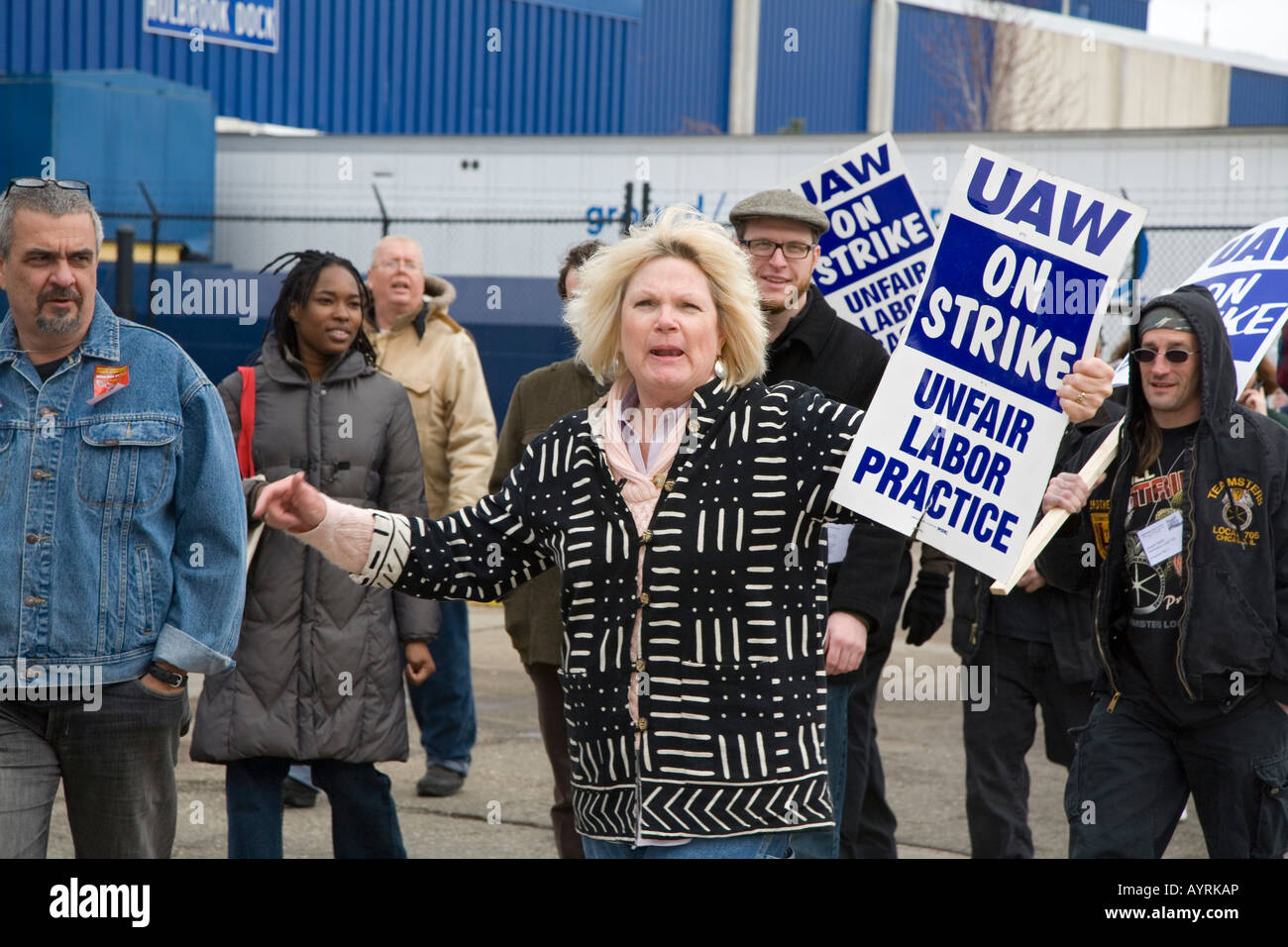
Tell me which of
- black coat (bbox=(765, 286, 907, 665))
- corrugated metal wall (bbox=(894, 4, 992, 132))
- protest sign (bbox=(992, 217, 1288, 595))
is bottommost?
black coat (bbox=(765, 286, 907, 665))

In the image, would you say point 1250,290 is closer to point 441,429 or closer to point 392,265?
point 441,429

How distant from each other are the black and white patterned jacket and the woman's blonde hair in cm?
9

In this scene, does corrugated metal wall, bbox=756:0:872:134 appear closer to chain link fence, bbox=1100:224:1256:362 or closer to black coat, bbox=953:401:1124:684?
chain link fence, bbox=1100:224:1256:362

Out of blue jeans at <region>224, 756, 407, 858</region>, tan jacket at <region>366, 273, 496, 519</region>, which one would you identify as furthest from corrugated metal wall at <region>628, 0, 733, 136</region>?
blue jeans at <region>224, 756, 407, 858</region>

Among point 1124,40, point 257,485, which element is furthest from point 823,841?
point 1124,40

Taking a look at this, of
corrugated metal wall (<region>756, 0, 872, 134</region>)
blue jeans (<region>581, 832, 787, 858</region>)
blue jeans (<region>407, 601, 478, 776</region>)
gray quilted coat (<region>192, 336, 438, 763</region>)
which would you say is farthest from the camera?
corrugated metal wall (<region>756, 0, 872, 134</region>)

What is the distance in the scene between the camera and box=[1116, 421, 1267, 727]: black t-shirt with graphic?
4.22 meters

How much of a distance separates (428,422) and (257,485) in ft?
8.19

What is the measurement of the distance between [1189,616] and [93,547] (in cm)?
266

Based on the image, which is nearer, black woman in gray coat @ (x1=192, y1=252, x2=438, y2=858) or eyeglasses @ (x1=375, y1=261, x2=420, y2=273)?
black woman in gray coat @ (x1=192, y1=252, x2=438, y2=858)

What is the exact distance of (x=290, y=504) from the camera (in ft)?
10.8

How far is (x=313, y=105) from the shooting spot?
31.2m

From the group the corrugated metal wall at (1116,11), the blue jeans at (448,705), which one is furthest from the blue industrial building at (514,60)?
the blue jeans at (448,705)

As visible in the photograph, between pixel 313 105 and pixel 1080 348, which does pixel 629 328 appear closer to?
pixel 1080 348
